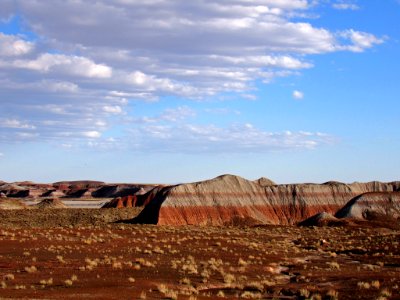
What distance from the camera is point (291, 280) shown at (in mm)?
30797

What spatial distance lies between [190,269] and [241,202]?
64.2 meters

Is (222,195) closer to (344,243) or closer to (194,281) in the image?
(344,243)

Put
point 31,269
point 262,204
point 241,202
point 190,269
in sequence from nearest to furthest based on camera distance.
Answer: point 31,269 < point 190,269 < point 241,202 < point 262,204

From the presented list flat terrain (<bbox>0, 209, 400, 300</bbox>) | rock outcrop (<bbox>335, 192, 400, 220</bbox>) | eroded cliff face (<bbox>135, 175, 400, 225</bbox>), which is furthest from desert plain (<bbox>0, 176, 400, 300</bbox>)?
rock outcrop (<bbox>335, 192, 400, 220</bbox>)

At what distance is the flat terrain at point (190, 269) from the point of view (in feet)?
83.9

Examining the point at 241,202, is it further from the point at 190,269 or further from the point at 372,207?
the point at 190,269

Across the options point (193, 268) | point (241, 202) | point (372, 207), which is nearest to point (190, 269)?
point (193, 268)

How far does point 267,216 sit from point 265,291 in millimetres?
72387

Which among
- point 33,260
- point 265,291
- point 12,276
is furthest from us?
point 33,260

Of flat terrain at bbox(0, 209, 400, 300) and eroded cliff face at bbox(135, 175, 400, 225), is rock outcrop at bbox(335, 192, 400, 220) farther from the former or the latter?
flat terrain at bbox(0, 209, 400, 300)

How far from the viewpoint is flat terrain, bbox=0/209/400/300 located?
25562mm

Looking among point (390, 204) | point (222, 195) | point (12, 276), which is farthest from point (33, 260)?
point (390, 204)

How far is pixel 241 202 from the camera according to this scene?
317 feet

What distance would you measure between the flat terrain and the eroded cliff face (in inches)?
1272
